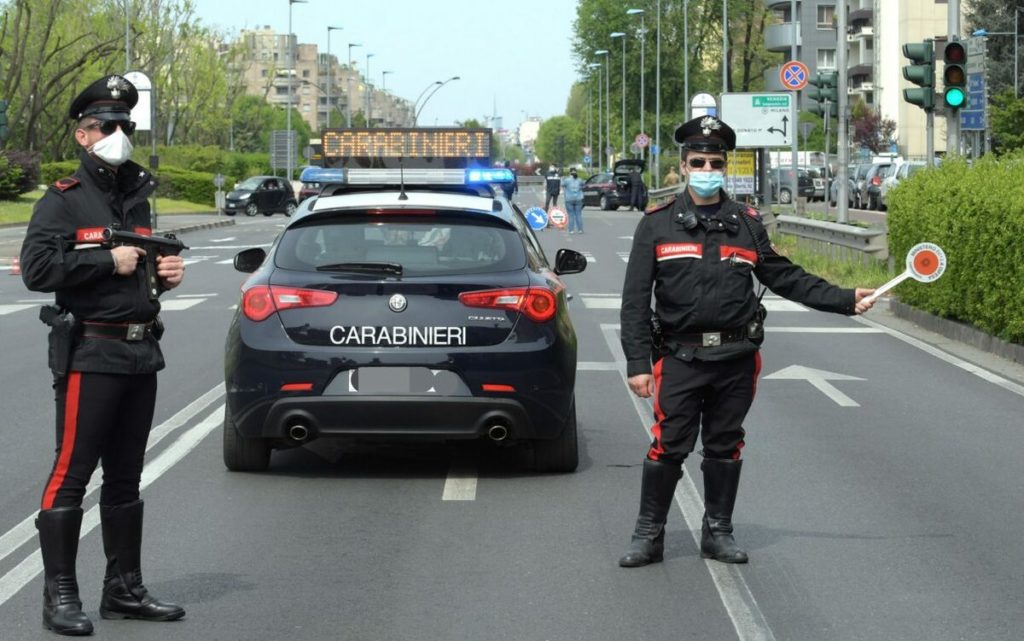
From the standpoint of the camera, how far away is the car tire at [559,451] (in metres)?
9.01

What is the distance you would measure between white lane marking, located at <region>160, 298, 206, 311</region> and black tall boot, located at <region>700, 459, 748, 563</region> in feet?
47.5

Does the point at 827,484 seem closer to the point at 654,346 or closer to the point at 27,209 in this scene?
the point at 654,346

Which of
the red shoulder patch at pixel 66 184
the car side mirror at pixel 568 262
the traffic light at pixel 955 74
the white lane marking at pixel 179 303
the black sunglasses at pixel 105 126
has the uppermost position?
the traffic light at pixel 955 74

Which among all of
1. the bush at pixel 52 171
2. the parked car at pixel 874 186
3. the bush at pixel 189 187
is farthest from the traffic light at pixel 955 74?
the bush at pixel 189 187

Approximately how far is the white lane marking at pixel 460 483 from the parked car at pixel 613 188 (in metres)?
58.1

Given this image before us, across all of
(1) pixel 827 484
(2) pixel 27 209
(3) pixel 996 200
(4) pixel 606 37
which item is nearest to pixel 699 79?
(4) pixel 606 37

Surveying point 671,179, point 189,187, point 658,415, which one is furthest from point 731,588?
point 189,187

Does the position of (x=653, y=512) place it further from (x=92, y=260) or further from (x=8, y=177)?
(x=8, y=177)

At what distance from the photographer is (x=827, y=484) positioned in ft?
29.3

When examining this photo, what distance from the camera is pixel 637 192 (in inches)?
2675

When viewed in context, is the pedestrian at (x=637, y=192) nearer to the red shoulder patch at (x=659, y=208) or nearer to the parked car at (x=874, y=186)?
the parked car at (x=874, y=186)

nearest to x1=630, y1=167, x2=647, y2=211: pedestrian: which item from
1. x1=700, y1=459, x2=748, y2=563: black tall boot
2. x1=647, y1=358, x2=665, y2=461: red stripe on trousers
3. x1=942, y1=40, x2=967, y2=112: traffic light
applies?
x1=942, y1=40, x2=967, y2=112: traffic light

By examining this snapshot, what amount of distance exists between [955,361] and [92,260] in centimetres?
1083

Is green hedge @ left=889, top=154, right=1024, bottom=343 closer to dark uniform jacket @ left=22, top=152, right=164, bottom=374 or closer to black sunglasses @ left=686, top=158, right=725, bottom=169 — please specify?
black sunglasses @ left=686, top=158, right=725, bottom=169
